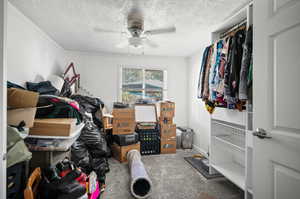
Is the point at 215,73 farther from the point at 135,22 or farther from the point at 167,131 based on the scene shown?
the point at 167,131

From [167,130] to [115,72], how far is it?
1906mm

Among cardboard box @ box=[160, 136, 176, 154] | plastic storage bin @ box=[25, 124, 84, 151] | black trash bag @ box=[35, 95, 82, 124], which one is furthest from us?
cardboard box @ box=[160, 136, 176, 154]

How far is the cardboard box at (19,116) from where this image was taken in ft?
3.36

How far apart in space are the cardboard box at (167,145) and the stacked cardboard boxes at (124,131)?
1.88ft

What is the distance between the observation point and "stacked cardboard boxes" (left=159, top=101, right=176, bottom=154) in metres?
3.05

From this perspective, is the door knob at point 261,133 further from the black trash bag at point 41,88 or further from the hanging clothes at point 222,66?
the black trash bag at point 41,88

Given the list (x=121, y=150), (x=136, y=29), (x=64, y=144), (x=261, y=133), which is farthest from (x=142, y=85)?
(x=261, y=133)

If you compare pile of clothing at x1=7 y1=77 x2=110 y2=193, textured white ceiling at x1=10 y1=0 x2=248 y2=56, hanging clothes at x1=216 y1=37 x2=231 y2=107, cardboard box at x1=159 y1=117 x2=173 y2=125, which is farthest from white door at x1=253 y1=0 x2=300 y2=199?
cardboard box at x1=159 y1=117 x2=173 y2=125

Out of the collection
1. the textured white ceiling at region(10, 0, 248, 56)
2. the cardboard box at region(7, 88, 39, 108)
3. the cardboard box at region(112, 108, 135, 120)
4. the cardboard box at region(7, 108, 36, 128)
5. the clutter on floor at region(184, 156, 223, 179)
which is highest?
the textured white ceiling at region(10, 0, 248, 56)

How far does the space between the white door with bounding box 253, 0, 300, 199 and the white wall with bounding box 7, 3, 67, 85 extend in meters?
2.54

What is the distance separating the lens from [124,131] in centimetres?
281

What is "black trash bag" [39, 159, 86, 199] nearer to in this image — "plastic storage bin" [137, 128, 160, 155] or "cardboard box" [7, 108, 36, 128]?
"cardboard box" [7, 108, 36, 128]

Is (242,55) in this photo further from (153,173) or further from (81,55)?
(81,55)

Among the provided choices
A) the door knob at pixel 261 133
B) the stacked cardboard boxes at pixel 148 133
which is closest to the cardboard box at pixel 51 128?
the door knob at pixel 261 133
